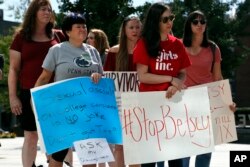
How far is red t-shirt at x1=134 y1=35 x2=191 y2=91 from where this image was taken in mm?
5324

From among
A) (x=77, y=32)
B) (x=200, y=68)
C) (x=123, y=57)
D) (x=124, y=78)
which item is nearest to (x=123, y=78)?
(x=124, y=78)

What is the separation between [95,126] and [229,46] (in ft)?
75.0

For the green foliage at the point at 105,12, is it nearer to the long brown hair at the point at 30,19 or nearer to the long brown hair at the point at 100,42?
the long brown hair at the point at 100,42

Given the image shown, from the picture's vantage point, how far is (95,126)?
5504 millimetres

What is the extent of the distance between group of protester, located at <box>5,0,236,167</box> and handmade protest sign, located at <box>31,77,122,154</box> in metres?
0.12

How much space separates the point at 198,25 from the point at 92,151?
1.66 m

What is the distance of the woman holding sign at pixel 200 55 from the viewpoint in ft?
20.2

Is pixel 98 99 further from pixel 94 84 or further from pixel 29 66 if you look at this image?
pixel 29 66

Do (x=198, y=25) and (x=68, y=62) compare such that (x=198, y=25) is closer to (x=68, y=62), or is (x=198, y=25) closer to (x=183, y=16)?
(x=68, y=62)

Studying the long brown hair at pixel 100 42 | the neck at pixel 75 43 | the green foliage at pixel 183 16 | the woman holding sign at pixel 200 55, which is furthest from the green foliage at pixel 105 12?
the neck at pixel 75 43

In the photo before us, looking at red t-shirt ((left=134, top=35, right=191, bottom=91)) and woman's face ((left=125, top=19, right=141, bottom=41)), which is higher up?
woman's face ((left=125, top=19, right=141, bottom=41))

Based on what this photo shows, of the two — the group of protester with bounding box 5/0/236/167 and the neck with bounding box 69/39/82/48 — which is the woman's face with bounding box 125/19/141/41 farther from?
the neck with bounding box 69/39/82/48

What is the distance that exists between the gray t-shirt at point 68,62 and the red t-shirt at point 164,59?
1.55 ft

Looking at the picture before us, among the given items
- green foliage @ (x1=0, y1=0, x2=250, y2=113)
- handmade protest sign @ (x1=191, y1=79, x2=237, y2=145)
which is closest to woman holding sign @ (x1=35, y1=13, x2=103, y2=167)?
handmade protest sign @ (x1=191, y1=79, x2=237, y2=145)
